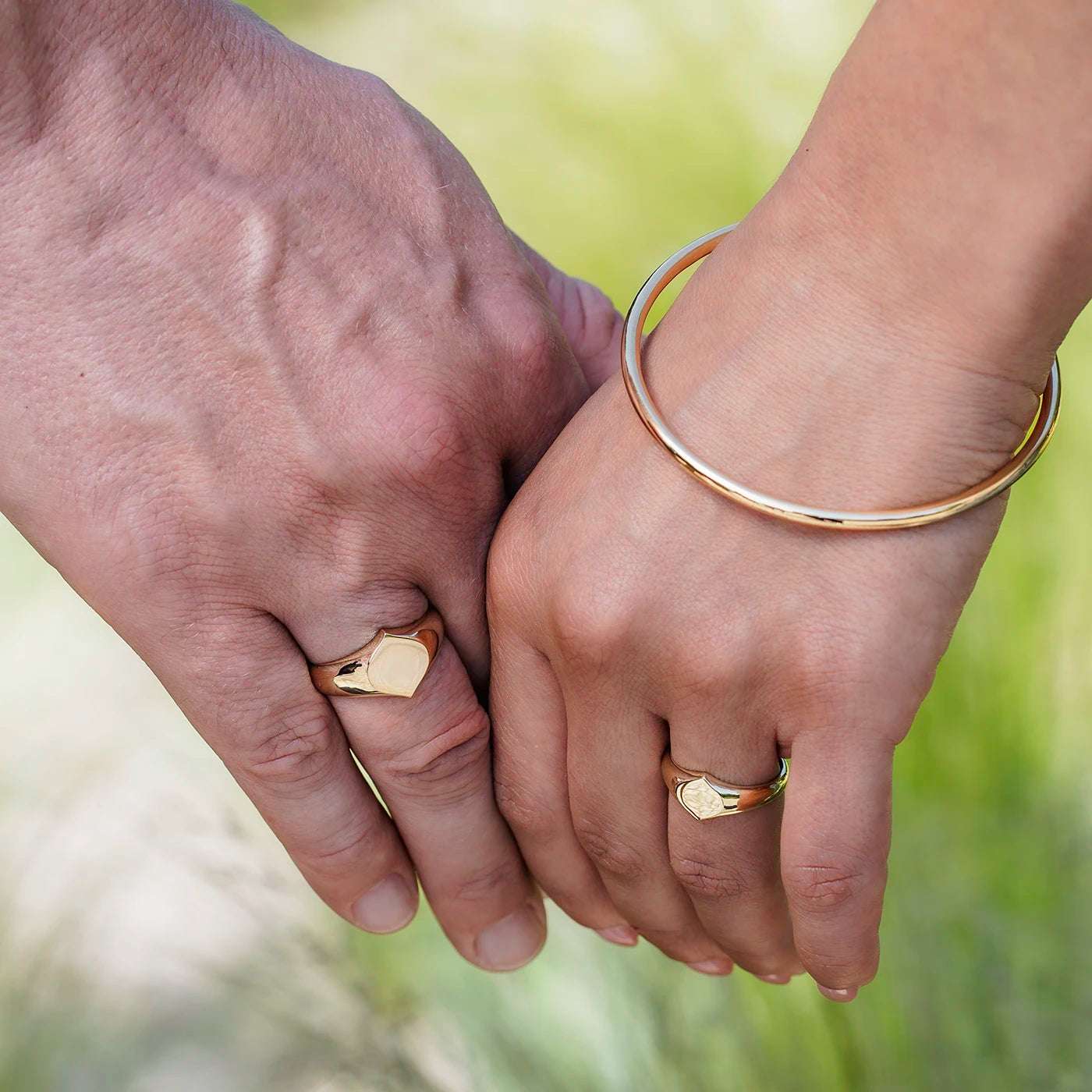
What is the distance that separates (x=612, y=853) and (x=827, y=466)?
312mm

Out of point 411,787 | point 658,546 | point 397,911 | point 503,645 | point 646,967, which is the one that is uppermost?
point 658,546

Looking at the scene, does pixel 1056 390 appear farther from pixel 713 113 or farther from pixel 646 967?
pixel 713 113

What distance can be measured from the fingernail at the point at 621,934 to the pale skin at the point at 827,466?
146mm

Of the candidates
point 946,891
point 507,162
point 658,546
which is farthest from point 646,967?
point 507,162

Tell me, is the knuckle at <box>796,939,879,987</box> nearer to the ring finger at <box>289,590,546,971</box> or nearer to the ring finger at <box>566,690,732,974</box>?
the ring finger at <box>566,690,732,974</box>

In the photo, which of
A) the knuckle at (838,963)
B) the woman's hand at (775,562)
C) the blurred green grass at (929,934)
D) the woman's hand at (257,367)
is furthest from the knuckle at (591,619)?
the blurred green grass at (929,934)

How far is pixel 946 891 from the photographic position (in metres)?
0.99

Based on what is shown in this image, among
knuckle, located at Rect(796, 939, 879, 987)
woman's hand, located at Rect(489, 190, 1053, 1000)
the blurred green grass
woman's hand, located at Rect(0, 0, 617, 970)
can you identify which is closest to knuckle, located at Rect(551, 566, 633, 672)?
woman's hand, located at Rect(489, 190, 1053, 1000)

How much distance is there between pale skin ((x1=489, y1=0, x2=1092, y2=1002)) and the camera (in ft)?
1.77

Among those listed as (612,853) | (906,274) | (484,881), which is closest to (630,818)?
(612,853)

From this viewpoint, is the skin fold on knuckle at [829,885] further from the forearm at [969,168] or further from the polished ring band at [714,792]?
the forearm at [969,168]

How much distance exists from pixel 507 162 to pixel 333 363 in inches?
26.1

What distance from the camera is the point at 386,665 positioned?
0.75m

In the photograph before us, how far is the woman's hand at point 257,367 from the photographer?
661 mm
